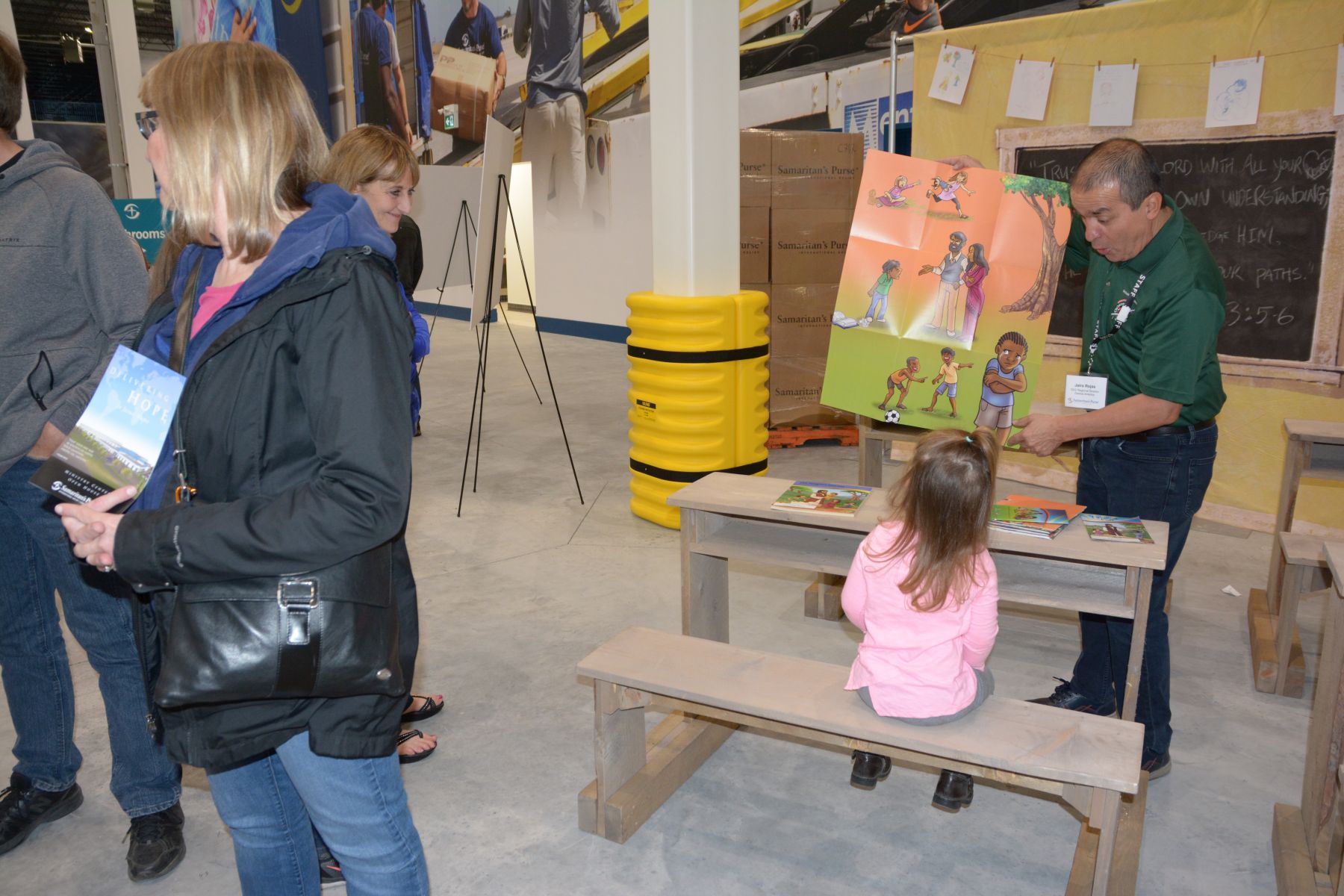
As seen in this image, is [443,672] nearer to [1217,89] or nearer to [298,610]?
[298,610]

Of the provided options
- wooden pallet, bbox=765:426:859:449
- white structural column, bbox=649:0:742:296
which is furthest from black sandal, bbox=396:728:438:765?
wooden pallet, bbox=765:426:859:449

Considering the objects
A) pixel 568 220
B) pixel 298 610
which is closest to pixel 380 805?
pixel 298 610

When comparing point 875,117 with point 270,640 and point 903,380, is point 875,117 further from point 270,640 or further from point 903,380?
point 270,640

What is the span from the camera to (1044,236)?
2.91 m

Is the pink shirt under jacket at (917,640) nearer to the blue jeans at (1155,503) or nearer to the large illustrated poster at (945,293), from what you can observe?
the blue jeans at (1155,503)

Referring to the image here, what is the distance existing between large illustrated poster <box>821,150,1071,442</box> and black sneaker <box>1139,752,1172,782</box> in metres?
0.99

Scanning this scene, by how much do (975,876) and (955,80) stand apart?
4197 millimetres

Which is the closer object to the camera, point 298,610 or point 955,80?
point 298,610

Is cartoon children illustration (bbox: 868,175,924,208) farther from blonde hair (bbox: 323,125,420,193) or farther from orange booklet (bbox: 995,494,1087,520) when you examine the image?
blonde hair (bbox: 323,125,420,193)

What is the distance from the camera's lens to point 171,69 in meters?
1.23

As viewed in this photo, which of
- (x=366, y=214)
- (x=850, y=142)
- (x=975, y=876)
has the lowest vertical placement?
(x=975, y=876)

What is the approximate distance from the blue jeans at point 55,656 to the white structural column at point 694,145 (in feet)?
9.46

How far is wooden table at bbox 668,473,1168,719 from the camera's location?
2408 mm

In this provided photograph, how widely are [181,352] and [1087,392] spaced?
7.12ft
